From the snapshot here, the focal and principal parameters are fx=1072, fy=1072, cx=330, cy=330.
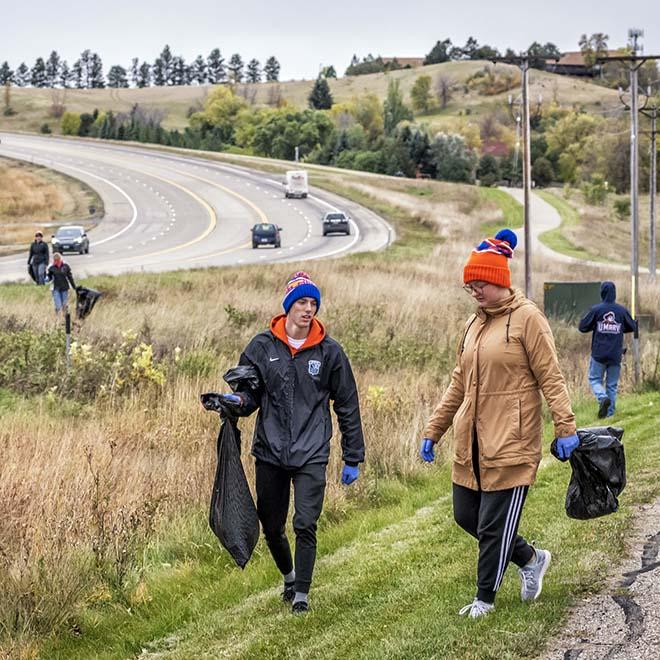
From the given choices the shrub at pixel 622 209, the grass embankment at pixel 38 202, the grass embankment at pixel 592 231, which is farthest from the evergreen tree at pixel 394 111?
the grass embankment at pixel 38 202

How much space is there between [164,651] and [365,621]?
4.15ft

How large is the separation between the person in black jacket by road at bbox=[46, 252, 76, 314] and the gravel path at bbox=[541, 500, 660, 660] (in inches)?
656

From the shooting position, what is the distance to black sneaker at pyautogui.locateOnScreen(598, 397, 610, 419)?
1424 cm

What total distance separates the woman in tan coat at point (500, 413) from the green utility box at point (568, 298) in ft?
73.7

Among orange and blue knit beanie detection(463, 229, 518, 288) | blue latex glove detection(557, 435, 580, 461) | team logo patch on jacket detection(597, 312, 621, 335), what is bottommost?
team logo patch on jacket detection(597, 312, 621, 335)

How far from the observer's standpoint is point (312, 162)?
105 meters

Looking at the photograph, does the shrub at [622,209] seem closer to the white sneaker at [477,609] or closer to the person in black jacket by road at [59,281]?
the person in black jacket by road at [59,281]

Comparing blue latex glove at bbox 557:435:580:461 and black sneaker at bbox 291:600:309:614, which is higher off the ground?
blue latex glove at bbox 557:435:580:461

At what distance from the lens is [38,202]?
6231cm

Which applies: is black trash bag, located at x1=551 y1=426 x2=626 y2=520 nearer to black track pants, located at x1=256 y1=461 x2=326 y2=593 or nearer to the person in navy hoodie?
black track pants, located at x1=256 y1=461 x2=326 y2=593

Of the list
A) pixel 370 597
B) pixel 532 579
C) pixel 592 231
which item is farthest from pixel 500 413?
pixel 592 231

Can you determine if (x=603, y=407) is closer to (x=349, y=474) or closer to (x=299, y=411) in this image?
(x=349, y=474)

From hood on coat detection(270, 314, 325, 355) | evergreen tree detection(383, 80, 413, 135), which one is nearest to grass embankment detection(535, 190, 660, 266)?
evergreen tree detection(383, 80, 413, 135)

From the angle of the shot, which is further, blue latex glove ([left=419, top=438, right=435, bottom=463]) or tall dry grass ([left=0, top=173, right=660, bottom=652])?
tall dry grass ([left=0, top=173, right=660, bottom=652])
